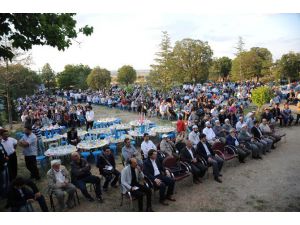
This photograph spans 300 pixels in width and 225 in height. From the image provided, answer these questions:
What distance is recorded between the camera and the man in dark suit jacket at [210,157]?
22.0 ft

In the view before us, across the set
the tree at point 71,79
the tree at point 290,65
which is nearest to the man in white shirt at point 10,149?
the tree at point 290,65

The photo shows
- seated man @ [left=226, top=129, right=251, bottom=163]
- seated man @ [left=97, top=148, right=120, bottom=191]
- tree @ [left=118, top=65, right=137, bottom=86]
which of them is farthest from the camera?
tree @ [left=118, top=65, right=137, bottom=86]

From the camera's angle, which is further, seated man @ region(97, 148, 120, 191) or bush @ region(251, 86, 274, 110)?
bush @ region(251, 86, 274, 110)

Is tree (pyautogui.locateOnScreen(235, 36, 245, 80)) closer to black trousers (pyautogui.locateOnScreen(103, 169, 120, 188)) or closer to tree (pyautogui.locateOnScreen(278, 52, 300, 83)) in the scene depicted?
tree (pyautogui.locateOnScreen(278, 52, 300, 83))

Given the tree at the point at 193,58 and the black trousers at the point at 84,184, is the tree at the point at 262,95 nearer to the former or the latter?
the black trousers at the point at 84,184

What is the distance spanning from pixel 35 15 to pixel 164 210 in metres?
4.72

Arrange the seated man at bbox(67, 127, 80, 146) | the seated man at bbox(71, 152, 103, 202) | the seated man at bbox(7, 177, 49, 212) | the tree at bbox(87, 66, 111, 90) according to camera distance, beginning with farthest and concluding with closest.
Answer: the tree at bbox(87, 66, 111, 90) < the seated man at bbox(67, 127, 80, 146) < the seated man at bbox(71, 152, 103, 202) < the seated man at bbox(7, 177, 49, 212)

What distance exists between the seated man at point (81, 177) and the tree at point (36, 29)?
2.46 metres

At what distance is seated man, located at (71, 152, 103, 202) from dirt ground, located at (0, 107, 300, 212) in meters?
0.22

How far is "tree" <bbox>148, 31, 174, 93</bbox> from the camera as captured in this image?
83.9ft

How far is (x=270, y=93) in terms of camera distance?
560 inches

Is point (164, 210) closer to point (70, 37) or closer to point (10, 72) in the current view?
point (70, 37)

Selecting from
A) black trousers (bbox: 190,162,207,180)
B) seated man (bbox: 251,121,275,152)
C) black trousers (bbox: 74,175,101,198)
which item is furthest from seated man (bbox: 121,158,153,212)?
seated man (bbox: 251,121,275,152)

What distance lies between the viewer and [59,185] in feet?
17.8
